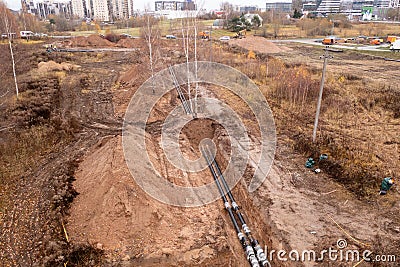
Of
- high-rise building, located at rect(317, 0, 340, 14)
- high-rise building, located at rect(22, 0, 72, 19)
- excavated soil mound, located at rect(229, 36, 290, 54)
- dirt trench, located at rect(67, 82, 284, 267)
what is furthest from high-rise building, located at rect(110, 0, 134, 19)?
dirt trench, located at rect(67, 82, 284, 267)

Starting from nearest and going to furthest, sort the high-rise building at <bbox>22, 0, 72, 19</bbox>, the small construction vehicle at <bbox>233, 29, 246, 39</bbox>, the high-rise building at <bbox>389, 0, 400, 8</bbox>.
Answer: the small construction vehicle at <bbox>233, 29, 246, 39</bbox> < the high-rise building at <bbox>389, 0, 400, 8</bbox> < the high-rise building at <bbox>22, 0, 72, 19</bbox>

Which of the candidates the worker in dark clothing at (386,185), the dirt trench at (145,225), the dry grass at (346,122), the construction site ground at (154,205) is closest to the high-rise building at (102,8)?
the dry grass at (346,122)

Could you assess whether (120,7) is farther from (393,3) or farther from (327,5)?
(393,3)

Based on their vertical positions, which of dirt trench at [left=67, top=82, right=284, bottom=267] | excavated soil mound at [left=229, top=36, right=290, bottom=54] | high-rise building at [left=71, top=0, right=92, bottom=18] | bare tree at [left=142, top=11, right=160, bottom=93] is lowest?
dirt trench at [left=67, top=82, right=284, bottom=267]

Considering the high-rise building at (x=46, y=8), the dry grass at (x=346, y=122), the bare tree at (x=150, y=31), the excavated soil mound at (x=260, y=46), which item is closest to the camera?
the dry grass at (x=346, y=122)

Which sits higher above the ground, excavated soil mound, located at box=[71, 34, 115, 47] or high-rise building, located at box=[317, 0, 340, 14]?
high-rise building, located at box=[317, 0, 340, 14]

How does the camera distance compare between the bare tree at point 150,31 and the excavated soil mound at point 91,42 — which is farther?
the excavated soil mound at point 91,42

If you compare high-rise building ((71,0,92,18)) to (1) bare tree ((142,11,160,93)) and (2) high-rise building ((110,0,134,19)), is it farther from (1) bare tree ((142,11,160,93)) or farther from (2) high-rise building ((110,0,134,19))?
(1) bare tree ((142,11,160,93))

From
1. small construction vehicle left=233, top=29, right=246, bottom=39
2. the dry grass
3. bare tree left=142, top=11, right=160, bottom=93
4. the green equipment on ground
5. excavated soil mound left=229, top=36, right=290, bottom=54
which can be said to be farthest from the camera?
small construction vehicle left=233, top=29, right=246, bottom=39

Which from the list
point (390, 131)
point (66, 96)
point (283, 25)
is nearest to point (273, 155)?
point (390, 131)

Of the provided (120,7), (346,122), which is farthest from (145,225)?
(120,7)

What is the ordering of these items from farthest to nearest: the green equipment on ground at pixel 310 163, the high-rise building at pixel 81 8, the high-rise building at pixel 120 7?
1. the high-rise building at pixel 81 8
2. the high-rise building at pixel 120 7
3. the green equipment on ground at pixel 310 163

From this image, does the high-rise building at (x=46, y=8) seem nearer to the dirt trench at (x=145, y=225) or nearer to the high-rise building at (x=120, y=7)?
the high-rise building at (x=120, y=7)

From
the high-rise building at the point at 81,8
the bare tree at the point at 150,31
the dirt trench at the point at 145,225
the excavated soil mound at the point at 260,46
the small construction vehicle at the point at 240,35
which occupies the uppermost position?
the high-rise building at the point at 81,8
